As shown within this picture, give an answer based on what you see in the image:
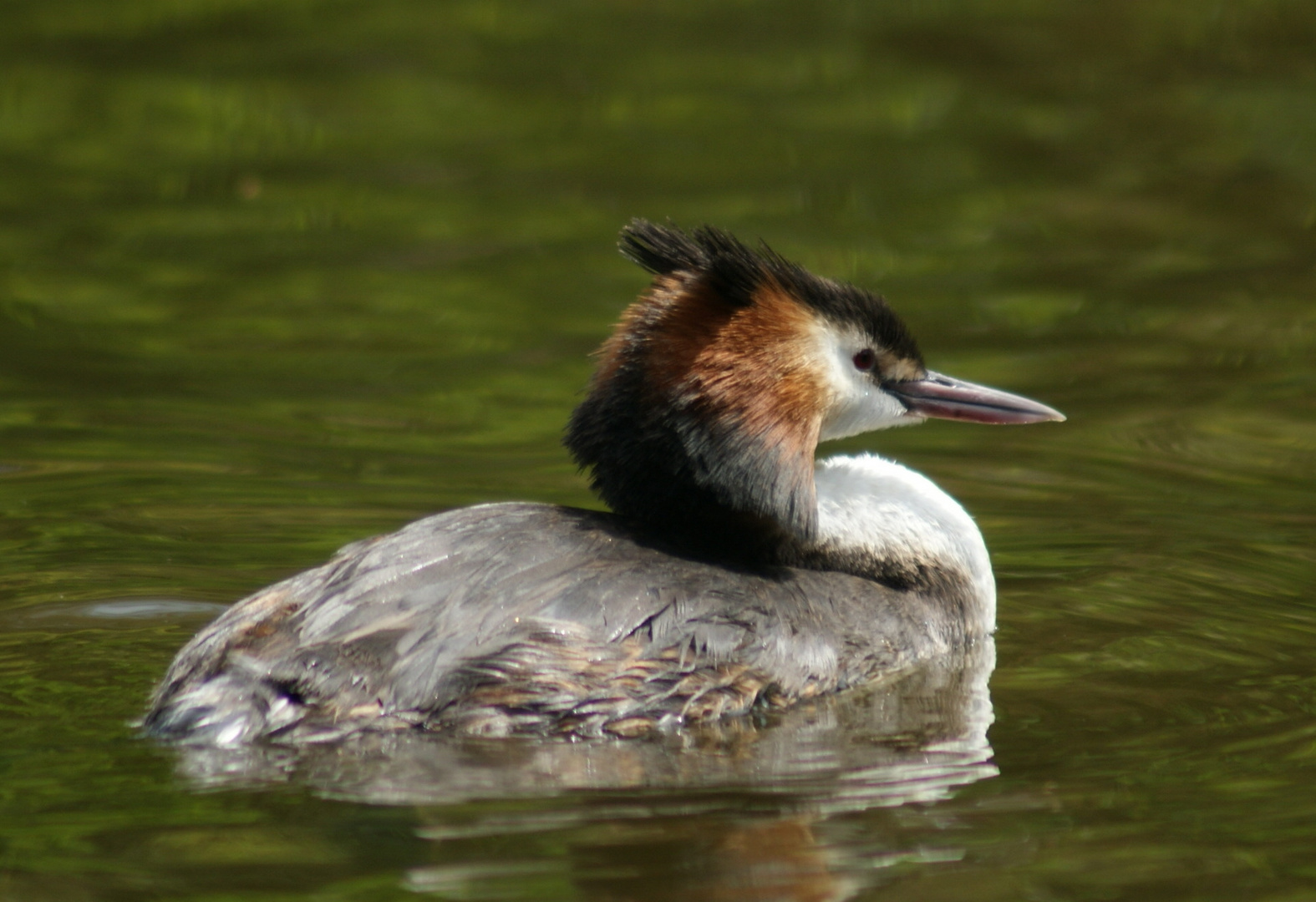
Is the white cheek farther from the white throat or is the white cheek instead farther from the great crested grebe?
the white throat

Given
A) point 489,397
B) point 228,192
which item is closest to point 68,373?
point 489,397

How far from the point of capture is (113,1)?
14977 millimetres

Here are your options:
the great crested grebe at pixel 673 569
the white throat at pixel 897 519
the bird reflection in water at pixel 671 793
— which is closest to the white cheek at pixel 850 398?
the great crested grebe at pixel 673 569

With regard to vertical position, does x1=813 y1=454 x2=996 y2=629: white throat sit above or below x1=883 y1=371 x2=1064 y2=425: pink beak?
below

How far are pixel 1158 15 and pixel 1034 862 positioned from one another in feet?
40.9

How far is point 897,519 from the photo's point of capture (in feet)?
20.8

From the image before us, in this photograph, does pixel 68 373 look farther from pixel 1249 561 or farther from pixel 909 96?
pixel 909 96

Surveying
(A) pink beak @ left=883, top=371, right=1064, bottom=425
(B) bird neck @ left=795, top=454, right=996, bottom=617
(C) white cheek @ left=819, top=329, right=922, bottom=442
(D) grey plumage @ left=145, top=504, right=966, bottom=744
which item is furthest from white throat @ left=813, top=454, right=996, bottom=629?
(D) grey plumage @ left=145, top=504, right=966, bottom=744

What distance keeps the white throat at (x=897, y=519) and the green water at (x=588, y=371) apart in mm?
299

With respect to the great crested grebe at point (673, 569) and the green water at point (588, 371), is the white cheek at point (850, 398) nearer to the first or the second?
the great crested grebe at point (673, 569)

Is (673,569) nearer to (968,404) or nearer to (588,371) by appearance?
(968,404)

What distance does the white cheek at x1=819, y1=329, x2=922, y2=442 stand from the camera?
6148mm

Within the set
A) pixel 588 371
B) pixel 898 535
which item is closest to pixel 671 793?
pixel 898 535

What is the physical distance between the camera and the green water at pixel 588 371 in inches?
180
